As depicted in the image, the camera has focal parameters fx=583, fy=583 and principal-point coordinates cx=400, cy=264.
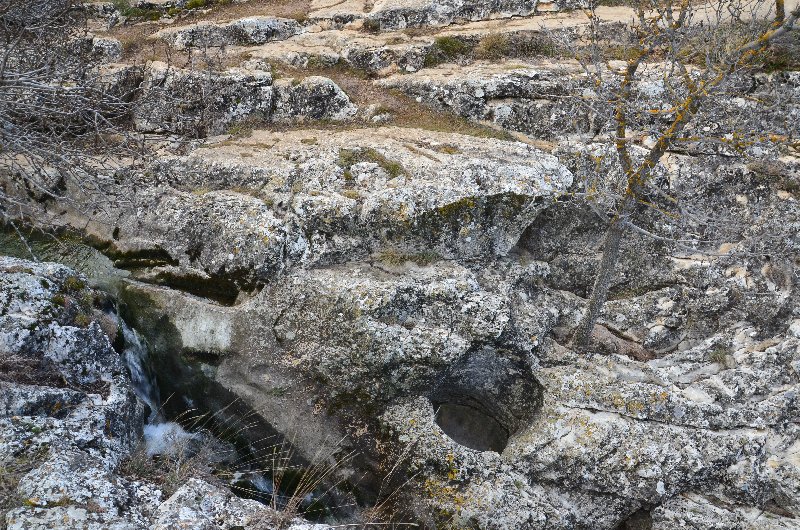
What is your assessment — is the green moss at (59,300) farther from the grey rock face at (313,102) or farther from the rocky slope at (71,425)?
the grey rock face at (313,102)

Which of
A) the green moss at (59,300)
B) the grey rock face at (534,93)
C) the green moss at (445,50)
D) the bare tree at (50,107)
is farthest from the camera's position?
Result: the green moss at (445,50)

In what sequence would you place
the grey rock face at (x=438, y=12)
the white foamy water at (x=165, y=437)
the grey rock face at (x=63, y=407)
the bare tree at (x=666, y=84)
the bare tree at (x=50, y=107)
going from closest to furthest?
the grey rock face at (x=63, y=407)
the bare tree at (x=666, y=84)
the bare tree at (x=50, y=107)
the white foamy water at (x=165, y=437)
the grey rock face at (x=438, y=12)

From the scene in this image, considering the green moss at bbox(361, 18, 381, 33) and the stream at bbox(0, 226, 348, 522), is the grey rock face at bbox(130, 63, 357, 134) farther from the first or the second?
the stream at bbox(0, 226, 348, 522)

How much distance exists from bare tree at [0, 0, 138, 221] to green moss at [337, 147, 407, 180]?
4.09 meters

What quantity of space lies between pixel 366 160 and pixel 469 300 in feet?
12.3

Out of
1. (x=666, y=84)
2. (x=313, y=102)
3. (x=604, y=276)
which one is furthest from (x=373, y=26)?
(x=604, y=276)

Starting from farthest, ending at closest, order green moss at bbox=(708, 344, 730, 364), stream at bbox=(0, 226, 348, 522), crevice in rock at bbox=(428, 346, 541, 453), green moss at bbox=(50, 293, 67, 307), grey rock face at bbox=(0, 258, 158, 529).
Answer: green moss at bbox=(708, 344, 730, 364), crevice in rock at bbox=(428, 346, 541, 453), stream at bbox=(0, 226, 348, 522), green moss at bbox=(50, 293, 67, 307), grey rock face at bbox=(0, 258, 158, 529)

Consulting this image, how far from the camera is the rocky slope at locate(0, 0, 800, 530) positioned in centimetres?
912

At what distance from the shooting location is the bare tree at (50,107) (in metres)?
9.23

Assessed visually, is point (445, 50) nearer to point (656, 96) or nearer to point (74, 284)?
point (656, 96)

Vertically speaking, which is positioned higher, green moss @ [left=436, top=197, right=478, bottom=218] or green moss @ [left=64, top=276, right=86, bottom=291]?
green moss @ [left=436, top=197, right=478, bottom=218]

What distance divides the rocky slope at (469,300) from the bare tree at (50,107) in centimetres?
67

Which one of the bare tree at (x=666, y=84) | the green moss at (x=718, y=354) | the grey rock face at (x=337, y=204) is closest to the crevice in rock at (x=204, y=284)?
the grey rock face at (x=337, y=204)

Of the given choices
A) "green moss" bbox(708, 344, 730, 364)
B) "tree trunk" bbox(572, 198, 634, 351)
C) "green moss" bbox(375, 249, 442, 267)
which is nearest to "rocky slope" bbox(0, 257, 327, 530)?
"green moss" bbox(375, 249, 442, 267)
